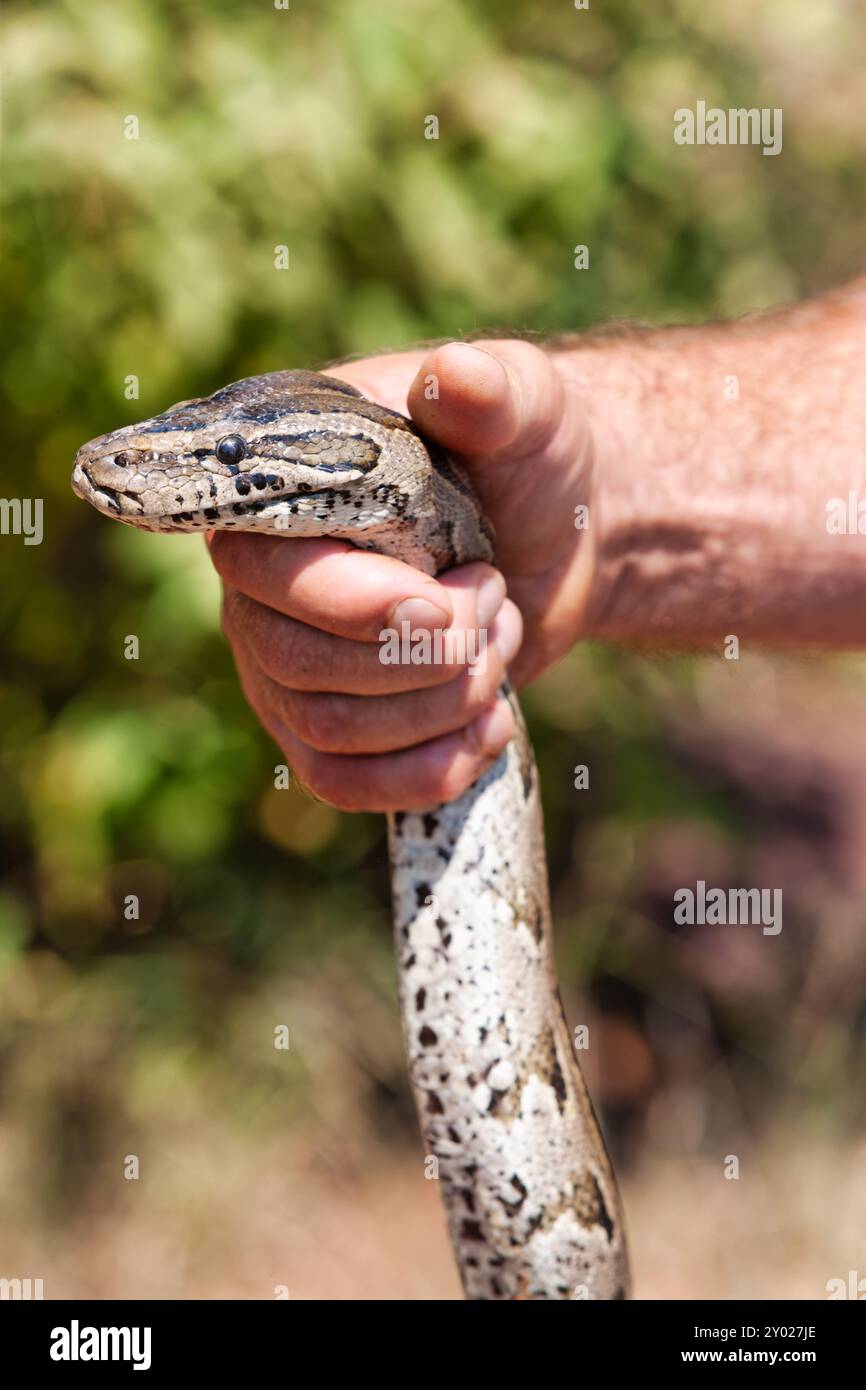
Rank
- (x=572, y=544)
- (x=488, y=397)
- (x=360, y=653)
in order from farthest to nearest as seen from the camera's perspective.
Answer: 1. (x=572, y=544)
2. (x=360, y=653)
3. (x=488, y=397)

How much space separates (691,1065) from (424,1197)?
124 cm

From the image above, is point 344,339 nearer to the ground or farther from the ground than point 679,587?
farther from the ground

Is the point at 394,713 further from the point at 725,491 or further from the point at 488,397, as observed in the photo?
the point at 725,491

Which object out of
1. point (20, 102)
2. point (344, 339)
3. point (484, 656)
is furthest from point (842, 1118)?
point (20, 102)

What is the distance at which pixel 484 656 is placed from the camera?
2.98m

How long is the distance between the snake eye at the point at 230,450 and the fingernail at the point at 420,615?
19.1 inches

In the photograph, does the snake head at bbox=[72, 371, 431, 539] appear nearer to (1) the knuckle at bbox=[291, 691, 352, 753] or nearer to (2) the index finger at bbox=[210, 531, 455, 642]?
(2) the index finger at bbox=[210, 531, 455, 642]

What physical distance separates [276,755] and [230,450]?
7.77 feet

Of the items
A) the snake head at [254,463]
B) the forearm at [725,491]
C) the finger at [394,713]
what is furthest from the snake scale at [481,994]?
the forearm at [725,491]

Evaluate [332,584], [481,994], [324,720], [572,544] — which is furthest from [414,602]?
[481,994]

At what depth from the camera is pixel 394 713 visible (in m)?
2.96

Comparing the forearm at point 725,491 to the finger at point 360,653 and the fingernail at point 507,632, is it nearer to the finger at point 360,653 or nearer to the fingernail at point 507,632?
the fingernail at point 507,632

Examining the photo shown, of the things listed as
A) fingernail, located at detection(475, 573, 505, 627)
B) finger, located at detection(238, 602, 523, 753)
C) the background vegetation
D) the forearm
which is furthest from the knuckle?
the background vegetation

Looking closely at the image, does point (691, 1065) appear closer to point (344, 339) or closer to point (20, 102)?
point (344, 339)
